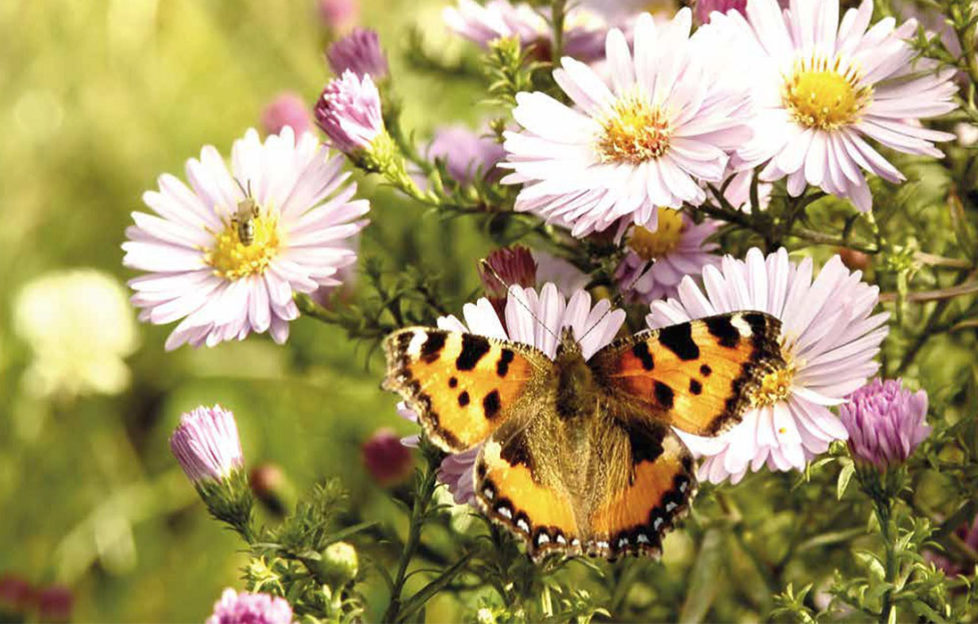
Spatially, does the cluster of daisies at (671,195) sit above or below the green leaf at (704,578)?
above

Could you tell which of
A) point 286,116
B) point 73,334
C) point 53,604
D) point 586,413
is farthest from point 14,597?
point 586,413

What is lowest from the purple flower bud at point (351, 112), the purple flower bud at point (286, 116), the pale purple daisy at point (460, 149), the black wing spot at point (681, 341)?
the black wing spot at point (681, 341)

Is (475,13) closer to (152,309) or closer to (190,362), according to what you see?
(152,309)

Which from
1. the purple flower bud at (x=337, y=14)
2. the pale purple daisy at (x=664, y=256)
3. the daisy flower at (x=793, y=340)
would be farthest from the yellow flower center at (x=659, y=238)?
the purple flower bud at (x=337, y=14)

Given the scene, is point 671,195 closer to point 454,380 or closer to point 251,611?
point 454,380

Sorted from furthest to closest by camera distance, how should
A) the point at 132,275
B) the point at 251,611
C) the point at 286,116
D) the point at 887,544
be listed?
the point at 132,275, the point at 286,116, the point at 887,544, the point at 251,611

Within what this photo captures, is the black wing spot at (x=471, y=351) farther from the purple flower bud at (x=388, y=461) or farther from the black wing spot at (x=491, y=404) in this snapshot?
the purple flower bud at (x=388, y=461)
